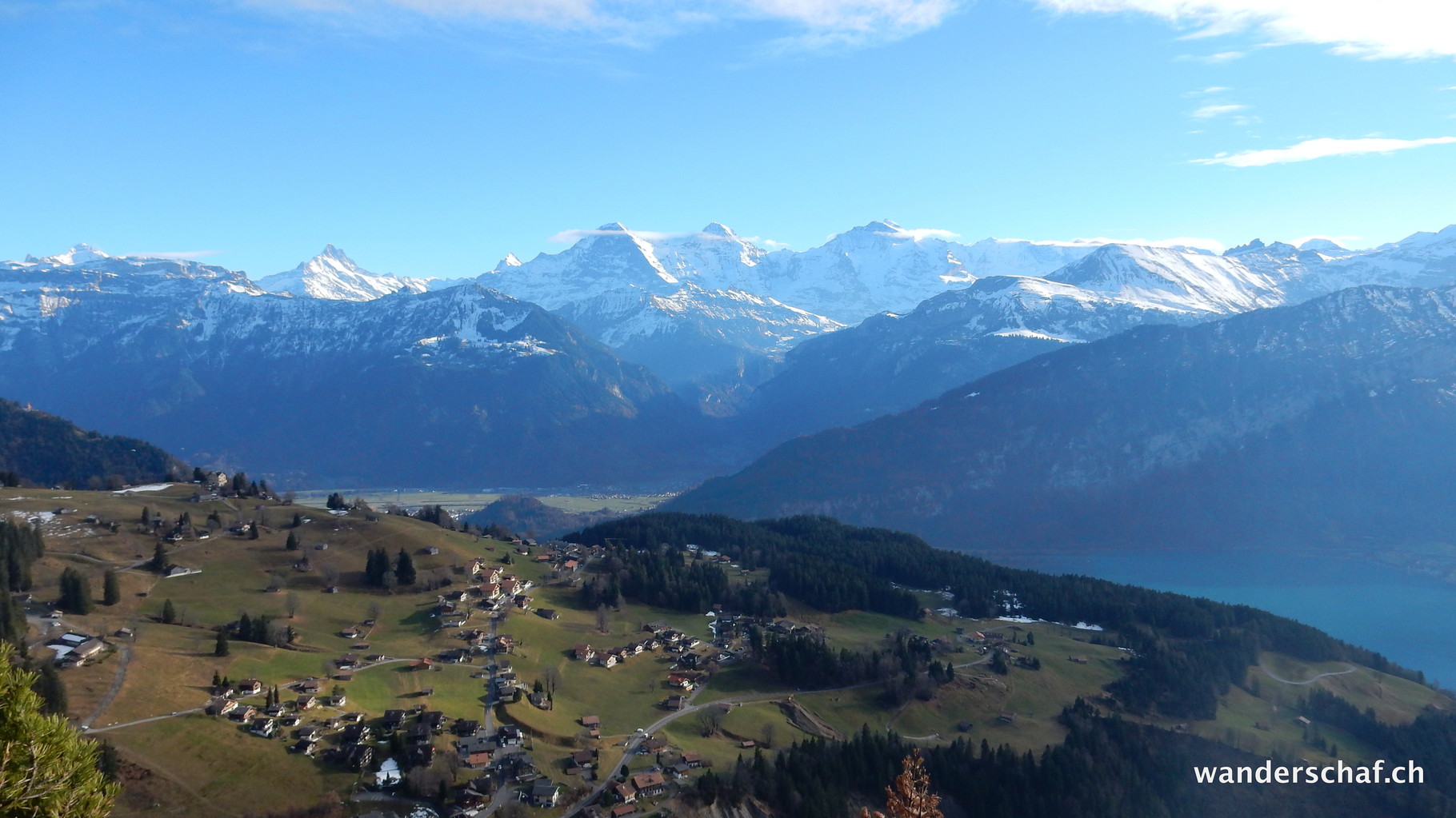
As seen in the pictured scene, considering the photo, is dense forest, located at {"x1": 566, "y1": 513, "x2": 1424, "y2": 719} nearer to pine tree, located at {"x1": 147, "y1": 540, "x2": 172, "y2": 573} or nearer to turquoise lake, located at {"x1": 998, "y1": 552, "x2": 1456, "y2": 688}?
turquoise lake, located at {"x1": 998, "y1": 552, "x2": 1456, "y2": 688}

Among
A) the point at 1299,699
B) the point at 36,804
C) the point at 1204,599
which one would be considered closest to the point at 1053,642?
the point at 1299,699

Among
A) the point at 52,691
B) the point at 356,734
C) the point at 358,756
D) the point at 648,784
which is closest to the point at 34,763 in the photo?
the point at 358,756

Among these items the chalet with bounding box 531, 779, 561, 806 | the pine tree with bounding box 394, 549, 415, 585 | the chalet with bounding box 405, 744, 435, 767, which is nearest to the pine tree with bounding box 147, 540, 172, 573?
the pine tree with bounding box 394, 549, 415, 585

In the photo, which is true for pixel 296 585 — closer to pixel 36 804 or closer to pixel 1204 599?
pixel 36 804

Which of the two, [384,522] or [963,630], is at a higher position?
[384,522]

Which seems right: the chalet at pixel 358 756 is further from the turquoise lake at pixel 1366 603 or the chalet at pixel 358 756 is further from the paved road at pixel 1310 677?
the turquoise lake at pixel 1366 603

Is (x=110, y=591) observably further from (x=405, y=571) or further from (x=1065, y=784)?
(x=1065, y=784)

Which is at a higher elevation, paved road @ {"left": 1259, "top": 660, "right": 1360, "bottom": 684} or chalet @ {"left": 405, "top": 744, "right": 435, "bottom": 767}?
chalet @ {"left": 405, "top": 744, "right": 435, "bottom": 767}
